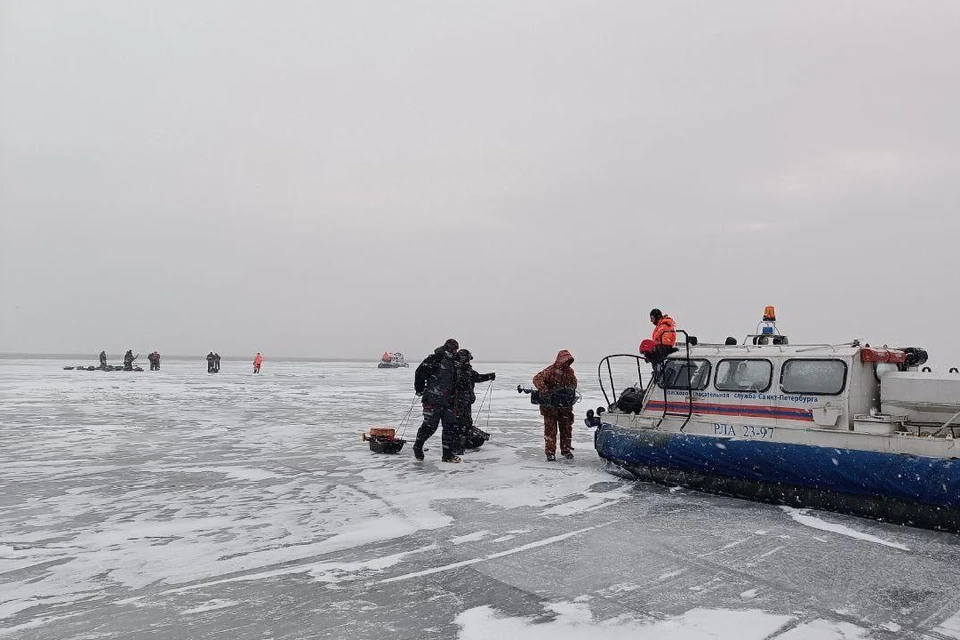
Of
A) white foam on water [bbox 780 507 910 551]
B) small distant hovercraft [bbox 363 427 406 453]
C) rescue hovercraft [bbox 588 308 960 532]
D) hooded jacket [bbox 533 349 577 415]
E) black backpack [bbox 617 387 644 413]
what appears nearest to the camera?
white foam on water [bbox 780 507 910 551]

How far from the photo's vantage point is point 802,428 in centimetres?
559

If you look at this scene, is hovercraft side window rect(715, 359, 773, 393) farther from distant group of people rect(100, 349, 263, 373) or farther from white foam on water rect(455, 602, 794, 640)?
distant group of people rect(100, 349, 263, 373)

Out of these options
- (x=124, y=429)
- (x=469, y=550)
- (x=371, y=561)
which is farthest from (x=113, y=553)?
(x=124, y=429)

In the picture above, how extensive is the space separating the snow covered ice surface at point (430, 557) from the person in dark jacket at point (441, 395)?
363 millimetres

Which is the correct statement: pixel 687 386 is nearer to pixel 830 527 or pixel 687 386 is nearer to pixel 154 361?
pixel 830 527

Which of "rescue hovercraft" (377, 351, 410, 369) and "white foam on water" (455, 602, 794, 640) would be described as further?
"rescue hovercraft" (377, 351, 410, 369)

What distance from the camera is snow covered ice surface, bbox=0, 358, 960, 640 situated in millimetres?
2957

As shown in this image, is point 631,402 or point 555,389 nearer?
point 631,402

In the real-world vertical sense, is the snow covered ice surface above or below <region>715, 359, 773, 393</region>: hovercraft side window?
below

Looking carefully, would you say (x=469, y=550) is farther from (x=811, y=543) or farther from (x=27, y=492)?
(x=27, y=492)

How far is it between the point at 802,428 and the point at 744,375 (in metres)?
0.82

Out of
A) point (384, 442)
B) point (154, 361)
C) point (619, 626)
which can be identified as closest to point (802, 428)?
point (619, 626)

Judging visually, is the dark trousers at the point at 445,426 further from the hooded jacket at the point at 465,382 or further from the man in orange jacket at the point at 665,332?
the man in orange jacket at the point at 665,332

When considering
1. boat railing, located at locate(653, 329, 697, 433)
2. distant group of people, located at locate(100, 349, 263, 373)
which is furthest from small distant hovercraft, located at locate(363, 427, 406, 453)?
distant group of people, located at locate(100, 349, 263, 373)
